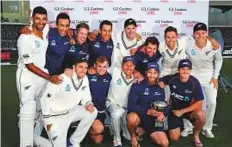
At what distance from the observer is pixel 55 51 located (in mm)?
4309

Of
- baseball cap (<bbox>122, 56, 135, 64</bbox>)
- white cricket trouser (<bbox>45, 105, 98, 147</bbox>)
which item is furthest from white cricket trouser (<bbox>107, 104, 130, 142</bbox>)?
baseball cap (<bbox>122, 56, 135, 64</bbox>)

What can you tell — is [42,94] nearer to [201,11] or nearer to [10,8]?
[201,11]

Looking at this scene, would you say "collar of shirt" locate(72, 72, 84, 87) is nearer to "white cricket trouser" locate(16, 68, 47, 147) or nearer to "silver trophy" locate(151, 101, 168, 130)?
"white cricket trouser" locate(16, 68, 47, 147)

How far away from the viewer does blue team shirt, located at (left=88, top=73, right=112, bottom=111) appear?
4406 mm

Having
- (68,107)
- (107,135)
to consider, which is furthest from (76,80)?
(107,135)

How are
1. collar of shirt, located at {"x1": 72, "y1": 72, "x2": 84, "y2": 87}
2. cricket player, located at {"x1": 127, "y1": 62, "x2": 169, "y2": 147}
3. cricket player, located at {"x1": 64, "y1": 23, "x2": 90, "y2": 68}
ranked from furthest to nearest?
cricket player, located at {"x1": 64, "y1": 23, "x2": 90, "y2": 68} → cricket player, located at {"x1": 127, "y1": 62, "x2": 169, "y2": 147} → collar of shirt, located at {"x1": 72, "y1": 72, "x2": 84, "y2": 87}

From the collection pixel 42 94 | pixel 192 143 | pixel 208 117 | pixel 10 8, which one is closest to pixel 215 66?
pixel 208 117

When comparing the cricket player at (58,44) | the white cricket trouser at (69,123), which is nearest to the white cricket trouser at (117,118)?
the white cricket trouser at (69,123)

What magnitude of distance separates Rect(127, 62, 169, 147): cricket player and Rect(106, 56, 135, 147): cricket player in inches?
4.9

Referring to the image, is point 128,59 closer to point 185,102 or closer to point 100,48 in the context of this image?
point 100,48

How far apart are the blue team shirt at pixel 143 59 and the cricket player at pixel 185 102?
0.30 meters

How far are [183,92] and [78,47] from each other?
124 centimetres

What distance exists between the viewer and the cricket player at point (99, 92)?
439 centimetres

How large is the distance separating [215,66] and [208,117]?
60 cm
